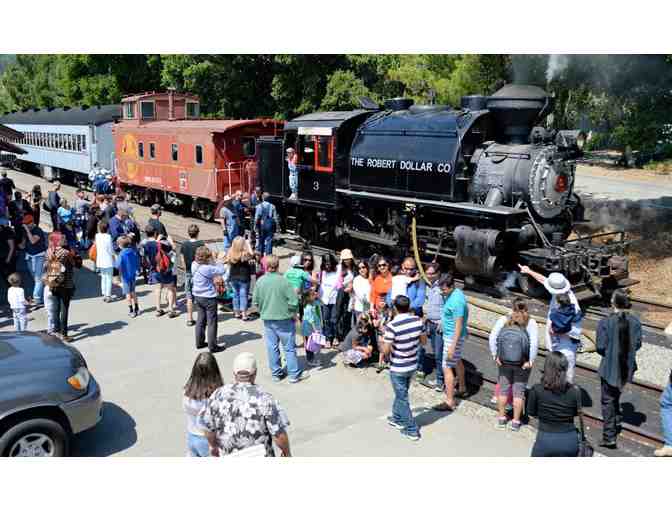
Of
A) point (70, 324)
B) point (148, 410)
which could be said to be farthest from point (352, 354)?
point (70, 324)

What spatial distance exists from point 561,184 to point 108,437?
9.51m

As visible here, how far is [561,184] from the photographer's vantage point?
12.7 m

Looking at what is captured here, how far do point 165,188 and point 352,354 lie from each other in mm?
15920

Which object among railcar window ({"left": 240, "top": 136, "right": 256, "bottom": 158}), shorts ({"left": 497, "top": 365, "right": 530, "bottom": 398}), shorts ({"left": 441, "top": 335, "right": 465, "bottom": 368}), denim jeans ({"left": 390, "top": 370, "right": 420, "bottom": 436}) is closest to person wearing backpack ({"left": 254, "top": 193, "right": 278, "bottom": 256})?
railcar window ({"left": 240, "top": 136, "right": 256, "bottom": 158})

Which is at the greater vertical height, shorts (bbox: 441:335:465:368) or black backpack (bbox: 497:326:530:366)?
black backpack (bbox: 497:326:530:366)

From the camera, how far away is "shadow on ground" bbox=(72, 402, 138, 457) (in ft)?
21.7

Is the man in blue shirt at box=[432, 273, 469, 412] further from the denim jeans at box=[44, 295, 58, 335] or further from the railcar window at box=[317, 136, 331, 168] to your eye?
the railcar window at box=[317, 136, 331, 168]

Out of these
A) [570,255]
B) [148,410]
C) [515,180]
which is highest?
[515,180]

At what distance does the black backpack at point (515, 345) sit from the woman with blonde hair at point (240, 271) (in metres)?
4.59

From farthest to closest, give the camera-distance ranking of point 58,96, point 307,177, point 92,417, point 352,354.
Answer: point 58,96
point 307,177
point 352,354
point 92,417

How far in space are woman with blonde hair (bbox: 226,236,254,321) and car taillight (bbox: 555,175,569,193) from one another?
6.12 m

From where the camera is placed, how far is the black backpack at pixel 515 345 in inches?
269

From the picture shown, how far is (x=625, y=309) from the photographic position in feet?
21.9

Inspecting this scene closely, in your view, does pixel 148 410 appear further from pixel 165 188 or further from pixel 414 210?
pixel 165 188
